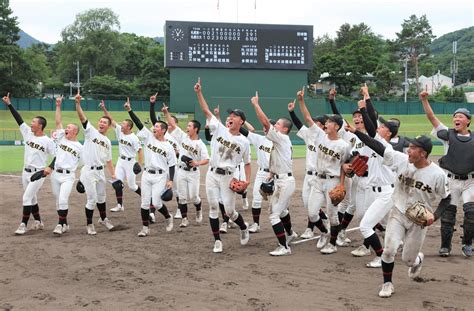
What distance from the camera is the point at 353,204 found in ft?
28.4

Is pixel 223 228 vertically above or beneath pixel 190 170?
beneath

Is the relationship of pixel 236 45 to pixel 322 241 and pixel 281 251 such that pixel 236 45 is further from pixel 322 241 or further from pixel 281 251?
pixel 281 251

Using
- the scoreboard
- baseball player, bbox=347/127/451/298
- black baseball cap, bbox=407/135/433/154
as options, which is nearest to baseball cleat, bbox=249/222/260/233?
baseball player, bbox=347/127/451/298

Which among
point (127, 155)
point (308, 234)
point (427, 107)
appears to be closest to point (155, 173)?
point (127, 155)

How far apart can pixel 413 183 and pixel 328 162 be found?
192 cm

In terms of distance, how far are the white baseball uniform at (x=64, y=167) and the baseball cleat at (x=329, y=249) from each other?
14.9 ft

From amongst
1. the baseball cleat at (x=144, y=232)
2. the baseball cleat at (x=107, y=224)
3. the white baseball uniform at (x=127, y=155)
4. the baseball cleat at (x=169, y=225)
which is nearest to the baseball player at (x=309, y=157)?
the baseball cleat at (x=169, y=225)

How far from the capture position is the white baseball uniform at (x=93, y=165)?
9242mm

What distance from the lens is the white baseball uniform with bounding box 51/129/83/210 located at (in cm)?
909

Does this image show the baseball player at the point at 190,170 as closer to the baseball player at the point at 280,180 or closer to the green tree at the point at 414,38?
the baseball player at the point at 280,180

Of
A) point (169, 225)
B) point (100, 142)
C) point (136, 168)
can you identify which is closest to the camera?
point (100, 142)

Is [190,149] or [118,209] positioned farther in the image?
[118,209]

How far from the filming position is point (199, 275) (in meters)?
6.78

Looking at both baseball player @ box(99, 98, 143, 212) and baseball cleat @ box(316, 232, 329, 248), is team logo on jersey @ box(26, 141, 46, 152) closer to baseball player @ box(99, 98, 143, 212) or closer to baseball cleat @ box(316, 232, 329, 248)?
baseball player @ box(99, 98, 143, 212)
